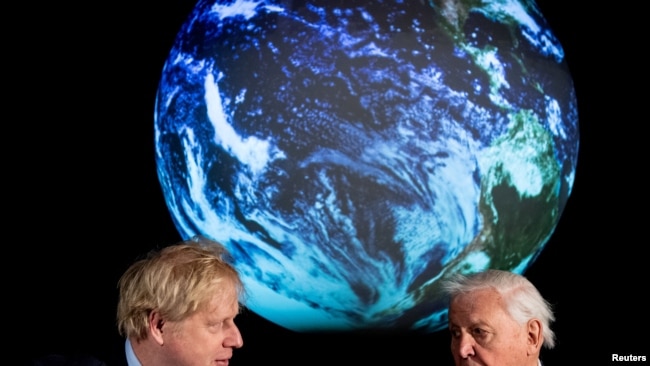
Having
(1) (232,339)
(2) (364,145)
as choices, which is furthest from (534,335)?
(2) (364,145)

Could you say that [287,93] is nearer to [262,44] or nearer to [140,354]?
[262,44]

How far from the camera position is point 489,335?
2969 mm

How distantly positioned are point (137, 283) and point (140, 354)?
0.22 m

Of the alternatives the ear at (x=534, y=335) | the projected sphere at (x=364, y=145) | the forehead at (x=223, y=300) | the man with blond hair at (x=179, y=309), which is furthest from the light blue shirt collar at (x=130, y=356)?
the projected sphere at (x=364, y=145)

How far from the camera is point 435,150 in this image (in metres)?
4.18

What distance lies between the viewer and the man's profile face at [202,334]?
105 inches

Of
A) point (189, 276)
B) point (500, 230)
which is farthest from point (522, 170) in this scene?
point (189, 276)

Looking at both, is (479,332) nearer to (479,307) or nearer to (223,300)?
(479,307)

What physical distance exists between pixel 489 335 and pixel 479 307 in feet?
0.32

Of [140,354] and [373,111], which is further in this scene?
[373,111]

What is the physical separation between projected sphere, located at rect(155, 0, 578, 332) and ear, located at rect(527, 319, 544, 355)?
132 centimetres
